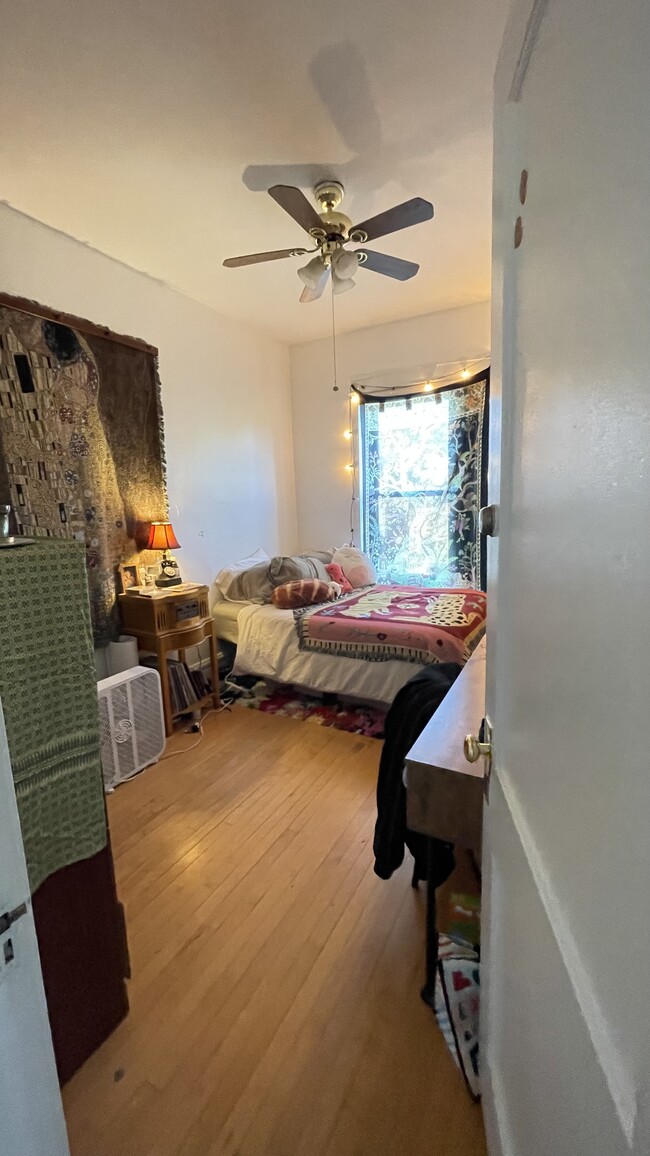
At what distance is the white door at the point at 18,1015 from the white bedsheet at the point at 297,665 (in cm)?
222

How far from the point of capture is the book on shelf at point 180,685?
9.56 ft

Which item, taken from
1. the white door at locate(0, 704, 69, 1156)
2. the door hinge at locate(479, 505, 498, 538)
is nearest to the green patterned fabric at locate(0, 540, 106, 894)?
the white door at locate(0, 704, 69, 1156)

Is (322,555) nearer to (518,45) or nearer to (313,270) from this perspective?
(313,270)

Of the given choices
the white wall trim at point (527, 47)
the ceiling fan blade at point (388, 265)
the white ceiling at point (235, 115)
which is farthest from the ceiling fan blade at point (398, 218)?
the white wall trim at point (527, 47)

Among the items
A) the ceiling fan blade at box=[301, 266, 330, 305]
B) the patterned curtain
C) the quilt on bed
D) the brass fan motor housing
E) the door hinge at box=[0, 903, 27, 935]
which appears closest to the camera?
the door hinge at box=[0, 903, 27, 935]

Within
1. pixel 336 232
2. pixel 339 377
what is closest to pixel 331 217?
pixel 336 232

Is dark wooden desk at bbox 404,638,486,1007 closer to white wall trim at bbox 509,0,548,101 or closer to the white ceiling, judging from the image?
white wall trim at bbox 509,0,548,101

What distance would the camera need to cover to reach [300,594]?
3418 mm

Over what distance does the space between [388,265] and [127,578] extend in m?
2.25

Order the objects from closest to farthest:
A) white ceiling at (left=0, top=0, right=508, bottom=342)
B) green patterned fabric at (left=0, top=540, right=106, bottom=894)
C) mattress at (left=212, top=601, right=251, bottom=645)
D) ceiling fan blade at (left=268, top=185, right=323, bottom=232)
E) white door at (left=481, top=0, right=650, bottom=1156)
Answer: white door at (left=481, top=0, right=650, bottom=1156) < green patterned fabric at (left=0, top=540, right=106, bottom=894) < white ceiling at (left=0, top=0, right=508, bottom=342) < ceiling fan blade at (left=268, top=185, right=323, bottom=232) < mattress at (left=212, top=601, right=251, bottom=645)

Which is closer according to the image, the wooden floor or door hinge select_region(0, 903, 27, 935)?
door hinge select_region(0, 903, 27, 935)

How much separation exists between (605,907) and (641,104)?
23.6 inches

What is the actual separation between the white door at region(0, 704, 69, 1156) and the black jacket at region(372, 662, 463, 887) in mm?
985

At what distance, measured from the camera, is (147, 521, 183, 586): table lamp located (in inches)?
115
